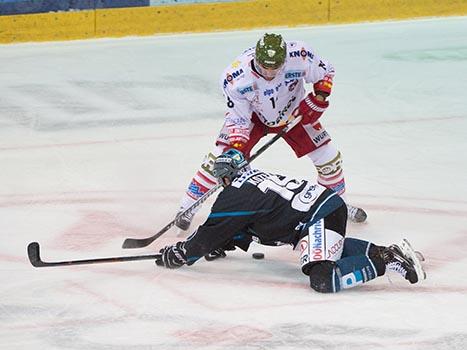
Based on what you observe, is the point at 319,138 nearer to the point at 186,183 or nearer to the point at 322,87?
the point at 322,87

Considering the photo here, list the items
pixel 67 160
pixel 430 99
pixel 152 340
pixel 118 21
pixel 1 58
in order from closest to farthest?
pixel 152 340, pixel 67 160, pixel 430 99, pixel 1 58, pixel 118 21

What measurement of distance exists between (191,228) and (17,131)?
2052 mm

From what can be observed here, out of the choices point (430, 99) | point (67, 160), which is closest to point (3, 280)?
point (67, 160)

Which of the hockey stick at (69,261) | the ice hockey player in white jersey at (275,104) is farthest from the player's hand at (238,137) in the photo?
the hockey stick at (69,261)

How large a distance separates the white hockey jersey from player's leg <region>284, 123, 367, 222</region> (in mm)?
117

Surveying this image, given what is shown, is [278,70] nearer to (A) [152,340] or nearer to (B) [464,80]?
(A) [152,340]

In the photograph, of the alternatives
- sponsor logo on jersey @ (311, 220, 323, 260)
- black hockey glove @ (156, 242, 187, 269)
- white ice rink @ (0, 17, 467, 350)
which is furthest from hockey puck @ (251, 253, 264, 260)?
sponsor logo on jersey @ (311, 220, 323, 260)

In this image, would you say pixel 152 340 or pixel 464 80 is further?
pixel 464 80

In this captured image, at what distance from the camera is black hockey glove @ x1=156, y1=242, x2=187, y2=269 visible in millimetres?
4449

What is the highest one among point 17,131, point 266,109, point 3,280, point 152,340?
point 17,131

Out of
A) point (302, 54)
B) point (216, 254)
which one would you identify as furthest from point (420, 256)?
point (302, 54)

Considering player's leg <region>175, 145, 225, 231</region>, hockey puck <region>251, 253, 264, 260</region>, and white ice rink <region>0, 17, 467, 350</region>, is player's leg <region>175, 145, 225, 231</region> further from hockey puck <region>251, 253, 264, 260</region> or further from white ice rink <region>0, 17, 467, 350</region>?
hockey puck <region>251, 253, 264, 260</region>

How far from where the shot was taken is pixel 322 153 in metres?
5.22

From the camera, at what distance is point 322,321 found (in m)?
3.92
